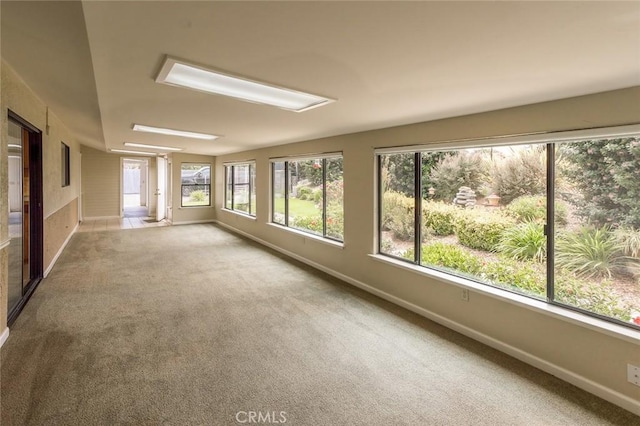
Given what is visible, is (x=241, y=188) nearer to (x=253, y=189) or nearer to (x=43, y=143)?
(x=253, y=189)

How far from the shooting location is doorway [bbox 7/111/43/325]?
334 centimetres

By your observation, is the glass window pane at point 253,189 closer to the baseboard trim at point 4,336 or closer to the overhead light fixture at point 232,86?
the overhead light fixture at point 232,86

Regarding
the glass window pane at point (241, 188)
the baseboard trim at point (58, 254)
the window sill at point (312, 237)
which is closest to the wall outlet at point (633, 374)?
the window sill at point (312, 237)

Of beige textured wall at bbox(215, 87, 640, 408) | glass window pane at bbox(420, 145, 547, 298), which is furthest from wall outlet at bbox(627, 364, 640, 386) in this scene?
glass window pane at bbox(420, 145, 547, 298)

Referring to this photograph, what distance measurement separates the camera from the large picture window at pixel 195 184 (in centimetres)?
972

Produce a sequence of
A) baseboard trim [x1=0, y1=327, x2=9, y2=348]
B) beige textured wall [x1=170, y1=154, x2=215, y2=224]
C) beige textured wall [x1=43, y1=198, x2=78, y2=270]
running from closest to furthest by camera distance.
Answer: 1. baseboard trim [x1=0, y1=327, x2=9, y2=348]
2. beige textured wall [x1=43, y1=198, x2=78, y2=270]
3. beige textured wall [x1=170, y1=154, x2=215, y2=224]

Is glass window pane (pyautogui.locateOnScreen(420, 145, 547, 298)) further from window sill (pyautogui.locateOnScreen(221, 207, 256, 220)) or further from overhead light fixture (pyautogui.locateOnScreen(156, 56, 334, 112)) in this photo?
window sill (pyautogui.locateOnScreen(221, 207, 256, 220))

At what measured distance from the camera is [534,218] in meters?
2.78

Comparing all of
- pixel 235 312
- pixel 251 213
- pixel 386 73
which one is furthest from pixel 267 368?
pixel 251 213

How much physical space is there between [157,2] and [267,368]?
2.34 m

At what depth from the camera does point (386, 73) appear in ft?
6.81

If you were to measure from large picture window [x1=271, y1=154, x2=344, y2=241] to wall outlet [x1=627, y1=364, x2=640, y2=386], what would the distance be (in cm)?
328

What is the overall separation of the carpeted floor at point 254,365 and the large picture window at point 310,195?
1.32m

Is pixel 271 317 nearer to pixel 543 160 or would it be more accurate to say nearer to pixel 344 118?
pixel 344 118
